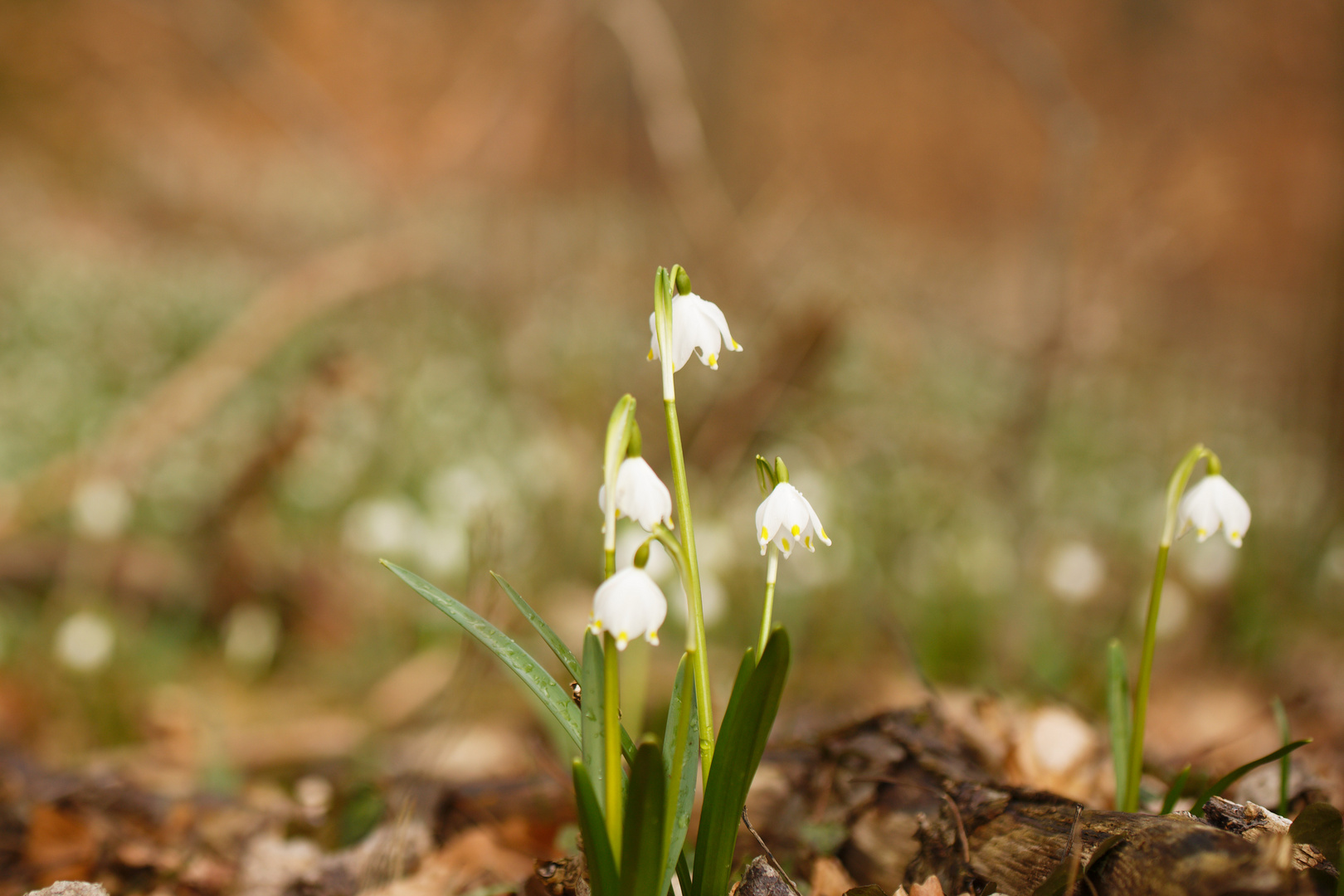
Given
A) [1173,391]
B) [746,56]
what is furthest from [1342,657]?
[746,56]

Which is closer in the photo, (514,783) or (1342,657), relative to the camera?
(514,783)

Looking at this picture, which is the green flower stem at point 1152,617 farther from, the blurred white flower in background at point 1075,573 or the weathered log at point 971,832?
the blurred white flower in background at point 1075,573

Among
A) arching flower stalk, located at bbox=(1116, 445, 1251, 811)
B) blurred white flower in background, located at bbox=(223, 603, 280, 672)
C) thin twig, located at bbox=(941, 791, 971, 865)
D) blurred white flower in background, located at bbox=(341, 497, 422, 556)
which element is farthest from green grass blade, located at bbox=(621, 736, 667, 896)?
blurred white flower in background, located at bbox=(341, 497, 422, 556)

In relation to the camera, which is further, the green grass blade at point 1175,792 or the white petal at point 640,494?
the green grass blade at point 1175,792

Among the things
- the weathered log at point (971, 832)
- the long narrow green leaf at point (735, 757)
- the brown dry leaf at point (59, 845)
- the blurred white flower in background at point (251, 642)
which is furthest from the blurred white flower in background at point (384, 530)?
the long narrow green leaf at point (735, 757)

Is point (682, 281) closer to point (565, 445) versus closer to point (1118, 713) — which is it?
point (1118, 713)

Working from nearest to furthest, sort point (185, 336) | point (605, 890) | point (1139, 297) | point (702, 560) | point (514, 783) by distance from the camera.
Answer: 1. point (605, 890)
2. point (514, 783)
3. point (702, 560)
4. point (185, 336)
5. point (1139, 297)

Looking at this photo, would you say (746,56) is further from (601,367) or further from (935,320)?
(601,367)
